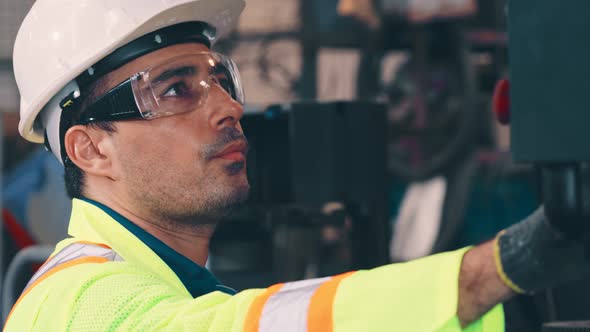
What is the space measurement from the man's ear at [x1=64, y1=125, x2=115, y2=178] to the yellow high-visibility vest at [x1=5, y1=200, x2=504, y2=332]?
0.83 feet

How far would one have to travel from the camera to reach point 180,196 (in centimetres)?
189

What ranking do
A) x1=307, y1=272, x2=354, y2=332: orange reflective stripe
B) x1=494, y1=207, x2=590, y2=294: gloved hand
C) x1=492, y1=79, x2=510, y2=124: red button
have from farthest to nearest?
1. x1=492, y1=79, x2=510, y2=124: red button
2. x1=307, y1=272, x2=354, y2=332: orange reflective stripe
3. x1=494, y1=207, x2=590, y2=294: gloved hand

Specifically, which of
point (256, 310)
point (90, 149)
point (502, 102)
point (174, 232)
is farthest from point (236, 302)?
point (90, 149)

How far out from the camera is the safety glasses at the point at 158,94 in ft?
6.27

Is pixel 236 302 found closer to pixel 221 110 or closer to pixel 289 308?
pixel 289 308

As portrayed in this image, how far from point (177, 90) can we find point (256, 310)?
791mm

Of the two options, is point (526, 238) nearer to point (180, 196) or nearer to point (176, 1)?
point (180, 196)

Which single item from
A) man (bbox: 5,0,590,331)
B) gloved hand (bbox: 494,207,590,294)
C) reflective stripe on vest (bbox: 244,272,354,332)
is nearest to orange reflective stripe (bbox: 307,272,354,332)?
reflective stripe on vest (bbox: 244,272,354,332)

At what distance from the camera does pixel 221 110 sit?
1.96 meters

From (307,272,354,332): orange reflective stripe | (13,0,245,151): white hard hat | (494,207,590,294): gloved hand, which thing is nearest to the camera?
(494,207,590,294): gloved hand

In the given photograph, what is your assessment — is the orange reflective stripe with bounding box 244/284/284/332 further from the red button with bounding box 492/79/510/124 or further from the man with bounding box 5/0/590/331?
the red button with bounding box 492/79/510/124

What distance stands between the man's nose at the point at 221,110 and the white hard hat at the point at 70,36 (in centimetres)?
16

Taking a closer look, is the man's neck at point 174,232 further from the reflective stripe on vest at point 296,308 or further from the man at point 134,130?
the reflective stripe on vest at point 296,308

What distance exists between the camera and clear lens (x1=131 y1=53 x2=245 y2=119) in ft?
6.27
